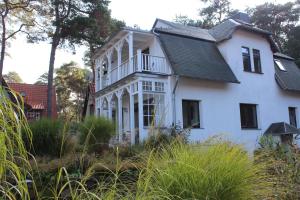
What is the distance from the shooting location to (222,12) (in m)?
35.8

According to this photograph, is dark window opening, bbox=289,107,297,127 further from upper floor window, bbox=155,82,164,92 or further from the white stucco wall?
upper floor window, bbox=155,82,164,92

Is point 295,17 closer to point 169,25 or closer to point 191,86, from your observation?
point 169,25

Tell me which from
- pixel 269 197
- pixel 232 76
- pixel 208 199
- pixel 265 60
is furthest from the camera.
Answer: pixel 265 60

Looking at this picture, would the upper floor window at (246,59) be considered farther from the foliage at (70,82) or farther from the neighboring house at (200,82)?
the foliage at (70,82)

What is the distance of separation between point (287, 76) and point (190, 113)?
8.18m

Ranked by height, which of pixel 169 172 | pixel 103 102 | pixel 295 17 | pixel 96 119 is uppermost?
pixel 295 17

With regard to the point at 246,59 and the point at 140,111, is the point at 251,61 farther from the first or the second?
the point at 140,111

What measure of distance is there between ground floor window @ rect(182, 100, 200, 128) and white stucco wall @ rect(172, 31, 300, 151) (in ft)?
0.81

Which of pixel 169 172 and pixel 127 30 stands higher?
pixel 127 30

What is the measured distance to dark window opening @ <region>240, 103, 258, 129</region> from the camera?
685 inches

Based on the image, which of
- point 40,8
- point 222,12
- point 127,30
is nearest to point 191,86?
point 127,30

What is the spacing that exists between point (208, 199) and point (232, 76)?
14.1 m

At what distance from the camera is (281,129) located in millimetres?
17016

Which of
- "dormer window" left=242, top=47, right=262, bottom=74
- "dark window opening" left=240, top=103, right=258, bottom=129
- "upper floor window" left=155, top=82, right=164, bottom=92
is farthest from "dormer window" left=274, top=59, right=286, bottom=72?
"upper floor window" left=155, top=82, right=164, bottom=92
